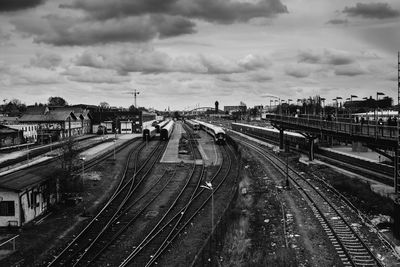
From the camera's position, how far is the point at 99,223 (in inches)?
982

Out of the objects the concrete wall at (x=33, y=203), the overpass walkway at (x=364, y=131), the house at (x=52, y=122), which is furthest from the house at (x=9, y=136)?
the overpass walkway at (x=364, y=131)

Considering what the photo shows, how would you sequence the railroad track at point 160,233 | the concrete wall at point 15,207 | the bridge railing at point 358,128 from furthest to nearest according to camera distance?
the bridge railing at point 358,128 → the concrete wall at point 15,207 → the railroad track at point 160,233

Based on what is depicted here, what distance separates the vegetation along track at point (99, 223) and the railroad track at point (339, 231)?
1253 centimetres

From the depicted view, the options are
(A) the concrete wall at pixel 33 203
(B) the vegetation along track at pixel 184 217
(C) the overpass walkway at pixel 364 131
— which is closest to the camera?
(B) the vegetation along track at pixel 184 217

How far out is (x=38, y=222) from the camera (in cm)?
2522

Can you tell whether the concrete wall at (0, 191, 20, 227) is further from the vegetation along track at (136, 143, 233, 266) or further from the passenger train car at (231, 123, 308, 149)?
the passenger train car at (231, 123, 308, 149)

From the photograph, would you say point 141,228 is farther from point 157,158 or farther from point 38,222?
point 157,158

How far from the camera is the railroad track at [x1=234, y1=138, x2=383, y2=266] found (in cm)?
1803

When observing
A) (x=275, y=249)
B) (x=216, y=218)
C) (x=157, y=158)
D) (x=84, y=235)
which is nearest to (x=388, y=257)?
(x=275, y=249)

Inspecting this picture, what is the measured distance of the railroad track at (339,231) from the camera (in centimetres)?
1803

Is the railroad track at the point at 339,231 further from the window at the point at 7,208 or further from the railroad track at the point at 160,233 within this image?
the window at the point at 7,208

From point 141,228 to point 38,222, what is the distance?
6804 millimetres

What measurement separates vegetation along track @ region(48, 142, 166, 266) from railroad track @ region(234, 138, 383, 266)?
12.5 metres

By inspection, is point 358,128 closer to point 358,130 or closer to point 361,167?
point 358,130
